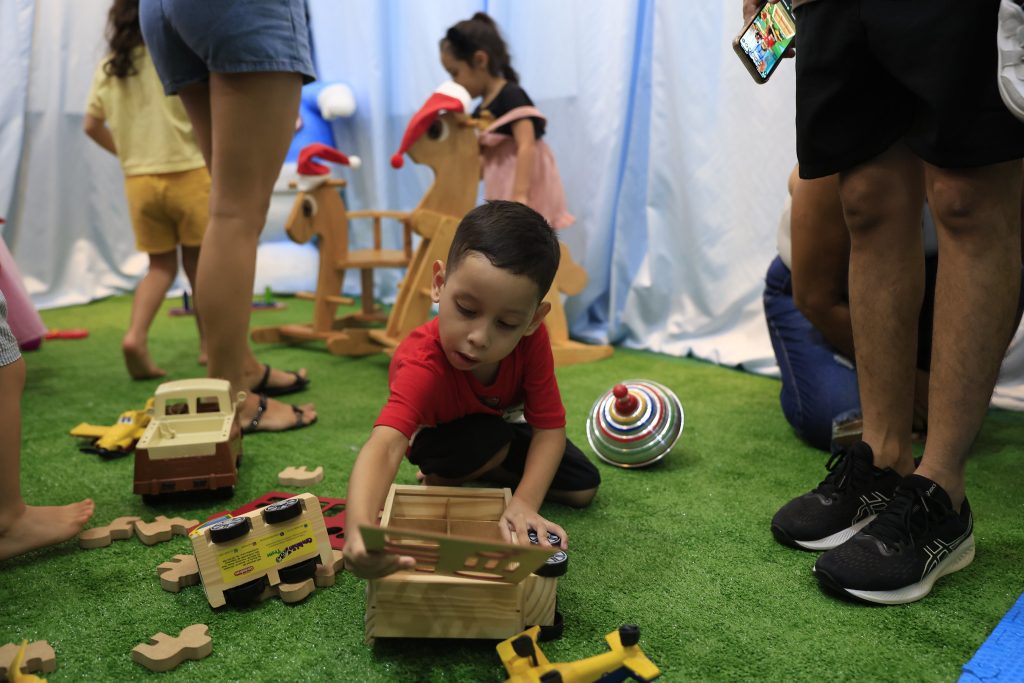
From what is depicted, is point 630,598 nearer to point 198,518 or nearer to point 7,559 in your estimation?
point 198,518

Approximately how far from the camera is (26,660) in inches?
28.8

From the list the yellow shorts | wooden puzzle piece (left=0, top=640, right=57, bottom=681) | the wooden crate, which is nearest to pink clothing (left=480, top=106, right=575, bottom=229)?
the yellow shorts

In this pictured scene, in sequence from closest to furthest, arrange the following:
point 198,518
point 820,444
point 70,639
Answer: point 70,639
point 198,518
point 820,444

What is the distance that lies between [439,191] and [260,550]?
1.36 meters

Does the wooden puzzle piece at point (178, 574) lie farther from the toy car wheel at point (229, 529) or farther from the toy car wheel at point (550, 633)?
the toy car wheel at point (550, 633)

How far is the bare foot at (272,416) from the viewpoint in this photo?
1.48 metres

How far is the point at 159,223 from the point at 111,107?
1.05ft

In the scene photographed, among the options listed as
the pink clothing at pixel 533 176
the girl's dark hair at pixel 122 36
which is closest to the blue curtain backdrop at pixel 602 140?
the pink clothing at pixel 533 176

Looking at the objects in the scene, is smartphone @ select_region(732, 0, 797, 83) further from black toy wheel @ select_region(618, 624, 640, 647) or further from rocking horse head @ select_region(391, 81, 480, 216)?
rocking horse head @ select_region(391, 81, 480, 216)

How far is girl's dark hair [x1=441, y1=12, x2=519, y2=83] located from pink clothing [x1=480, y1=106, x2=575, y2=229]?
0.18 metres

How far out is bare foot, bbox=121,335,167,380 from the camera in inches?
75.1

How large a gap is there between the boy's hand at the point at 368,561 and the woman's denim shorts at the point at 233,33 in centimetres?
85

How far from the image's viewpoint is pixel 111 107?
2.03 meters

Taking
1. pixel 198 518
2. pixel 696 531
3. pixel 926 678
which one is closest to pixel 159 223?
pixel 198 518
